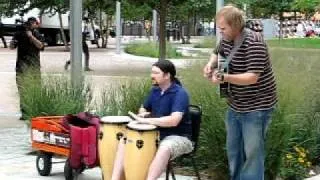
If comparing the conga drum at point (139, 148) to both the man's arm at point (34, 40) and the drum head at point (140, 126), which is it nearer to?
the drum head at point (140, 126)

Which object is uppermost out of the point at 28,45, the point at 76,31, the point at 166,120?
the point at 76,31

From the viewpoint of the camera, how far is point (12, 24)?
42.2 metres

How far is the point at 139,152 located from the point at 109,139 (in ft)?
1.61

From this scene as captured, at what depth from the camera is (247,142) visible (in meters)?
5.63

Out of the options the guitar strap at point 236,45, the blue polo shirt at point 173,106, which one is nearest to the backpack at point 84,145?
the blue polo shirt at point 173,106

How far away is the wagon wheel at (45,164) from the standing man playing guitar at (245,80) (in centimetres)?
231

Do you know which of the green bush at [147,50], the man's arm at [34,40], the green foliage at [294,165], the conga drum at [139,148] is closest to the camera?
the conga drum at [139,148]

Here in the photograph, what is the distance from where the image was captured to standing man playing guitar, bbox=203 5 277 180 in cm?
539

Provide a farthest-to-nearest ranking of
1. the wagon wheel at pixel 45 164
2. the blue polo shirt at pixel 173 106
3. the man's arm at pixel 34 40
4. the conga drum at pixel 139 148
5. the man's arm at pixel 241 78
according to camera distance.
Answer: the man's arm at pixel 34 40
the wagon wheel at pixel 45 164
the blue polo shirt at pixel 173 106
the conga drum at pixel 139 148
the man's arm at pixel 241 78

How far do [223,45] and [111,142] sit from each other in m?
1.32

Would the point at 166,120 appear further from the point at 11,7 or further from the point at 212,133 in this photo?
the point at 11,7

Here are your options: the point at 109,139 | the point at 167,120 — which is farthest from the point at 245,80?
the point at 109,139

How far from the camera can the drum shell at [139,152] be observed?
19.0ft

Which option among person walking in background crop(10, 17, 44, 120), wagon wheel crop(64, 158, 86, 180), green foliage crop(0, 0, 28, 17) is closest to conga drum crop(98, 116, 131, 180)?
wagon wheel crop(64, 158, 86, 180)
